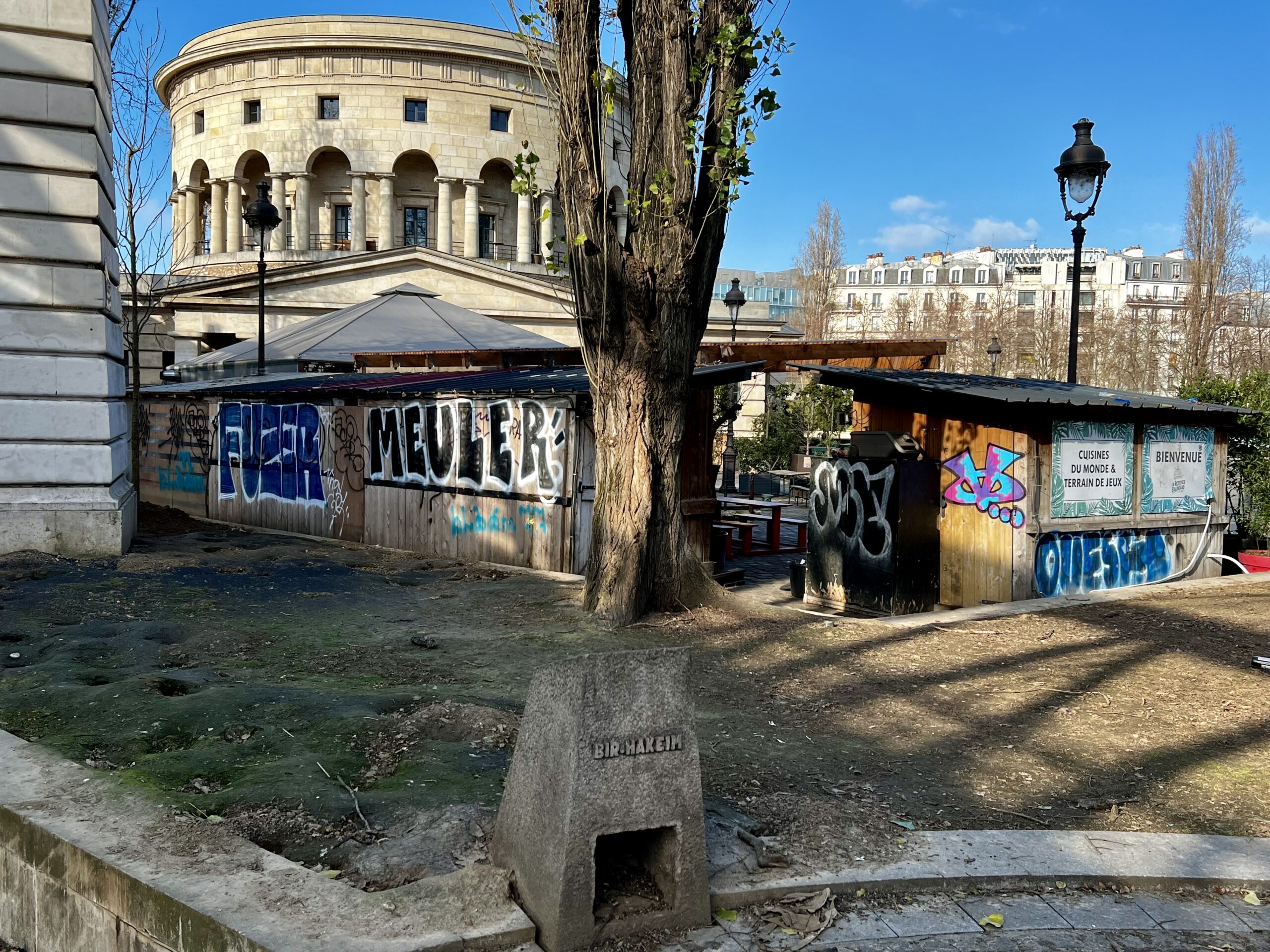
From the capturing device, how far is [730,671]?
7.56m

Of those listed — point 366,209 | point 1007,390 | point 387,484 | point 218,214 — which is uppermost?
point 366,209

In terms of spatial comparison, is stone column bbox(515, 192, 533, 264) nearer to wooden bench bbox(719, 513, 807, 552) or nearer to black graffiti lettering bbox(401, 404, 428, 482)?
wooden bench bbox(719, 513, 807, 552)

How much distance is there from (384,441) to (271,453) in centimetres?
309

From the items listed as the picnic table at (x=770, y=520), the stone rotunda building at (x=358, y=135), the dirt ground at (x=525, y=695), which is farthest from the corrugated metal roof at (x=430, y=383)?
the stone rotunda building at (x=358, y=135)

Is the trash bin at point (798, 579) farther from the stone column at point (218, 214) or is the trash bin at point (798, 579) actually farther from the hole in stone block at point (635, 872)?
the stone column at point (218, 214)

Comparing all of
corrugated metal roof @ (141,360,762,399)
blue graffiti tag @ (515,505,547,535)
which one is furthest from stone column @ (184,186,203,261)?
blue graffiti tag @ (515,505,547,535)

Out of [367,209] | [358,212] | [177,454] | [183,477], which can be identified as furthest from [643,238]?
[367,209]

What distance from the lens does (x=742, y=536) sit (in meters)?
16.4

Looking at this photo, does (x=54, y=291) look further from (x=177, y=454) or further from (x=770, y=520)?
(x=770, y=520)

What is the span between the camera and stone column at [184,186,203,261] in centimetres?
5456

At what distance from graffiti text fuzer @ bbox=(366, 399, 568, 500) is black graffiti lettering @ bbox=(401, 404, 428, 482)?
11mm

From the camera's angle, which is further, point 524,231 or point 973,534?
point 524,231

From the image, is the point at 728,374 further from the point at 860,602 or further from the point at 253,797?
the point at 253,797

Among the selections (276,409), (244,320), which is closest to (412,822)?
(276,409)
